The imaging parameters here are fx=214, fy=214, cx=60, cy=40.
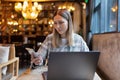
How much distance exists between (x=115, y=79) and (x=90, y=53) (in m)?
2.57

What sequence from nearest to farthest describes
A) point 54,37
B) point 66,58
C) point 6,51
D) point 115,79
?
point 66,58, point 54,37, point 115,79, point 6,51

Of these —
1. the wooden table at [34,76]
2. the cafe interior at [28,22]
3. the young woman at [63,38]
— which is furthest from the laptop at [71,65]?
the cafe interior at [28,22]

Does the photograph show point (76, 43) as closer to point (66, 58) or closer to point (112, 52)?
point (66, 58)

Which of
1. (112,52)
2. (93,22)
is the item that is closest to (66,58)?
(112,52)

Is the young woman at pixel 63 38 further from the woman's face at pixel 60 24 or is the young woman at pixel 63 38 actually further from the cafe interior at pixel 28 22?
the cafe interior at pixel 28 22

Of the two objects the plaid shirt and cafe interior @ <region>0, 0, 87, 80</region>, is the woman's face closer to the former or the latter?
the plaid shirt

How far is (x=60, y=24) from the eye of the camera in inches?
71.8

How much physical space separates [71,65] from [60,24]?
20.5 inches

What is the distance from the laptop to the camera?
4.47 ft

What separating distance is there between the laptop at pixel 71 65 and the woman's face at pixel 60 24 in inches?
20.0

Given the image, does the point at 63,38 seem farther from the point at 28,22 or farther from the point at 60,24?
the point at 28,22

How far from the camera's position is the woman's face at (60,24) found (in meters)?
1.80

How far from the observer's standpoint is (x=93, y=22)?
303 inches

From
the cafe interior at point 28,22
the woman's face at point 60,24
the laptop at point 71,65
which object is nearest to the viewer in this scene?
the laptop at point 71,65
